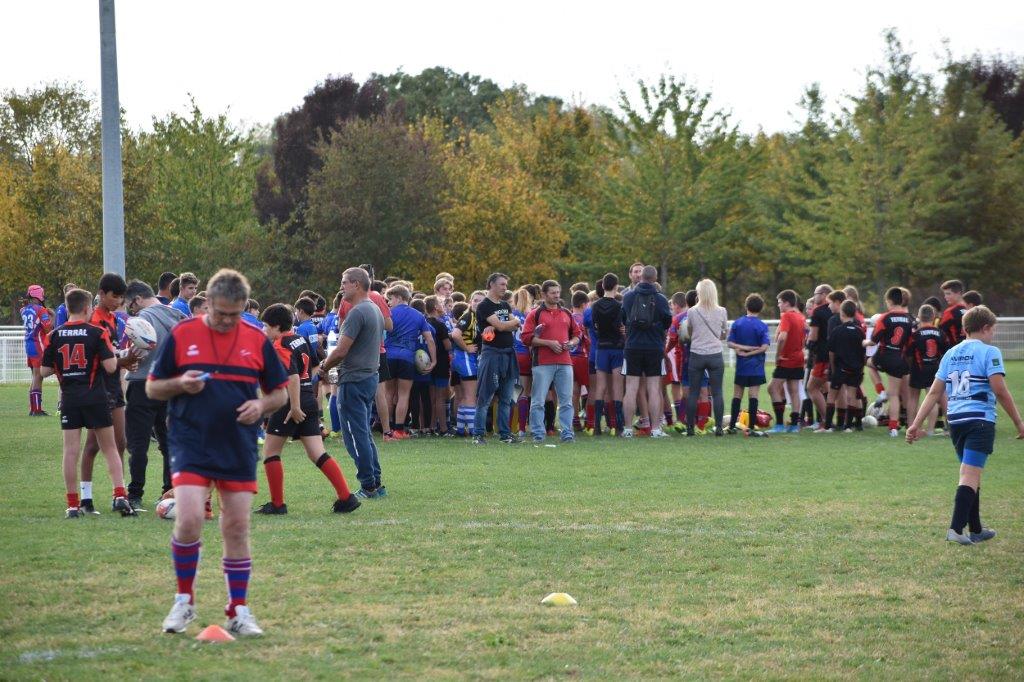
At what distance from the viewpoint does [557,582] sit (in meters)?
7.84

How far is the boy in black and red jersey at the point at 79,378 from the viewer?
34.1ft

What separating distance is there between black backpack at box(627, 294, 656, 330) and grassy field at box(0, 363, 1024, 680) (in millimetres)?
4002

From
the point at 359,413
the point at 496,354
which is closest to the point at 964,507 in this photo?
the point at 359,413

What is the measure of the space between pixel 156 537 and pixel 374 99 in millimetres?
47849

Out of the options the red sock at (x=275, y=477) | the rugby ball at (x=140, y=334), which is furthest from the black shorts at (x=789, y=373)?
the rugby ball at (x=140, y=334)

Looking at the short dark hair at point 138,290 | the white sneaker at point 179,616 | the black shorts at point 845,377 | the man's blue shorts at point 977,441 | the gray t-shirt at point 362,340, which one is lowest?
the white sneaker at point 179,616

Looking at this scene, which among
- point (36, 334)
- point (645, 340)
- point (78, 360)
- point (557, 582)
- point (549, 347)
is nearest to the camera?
point (557, 582)

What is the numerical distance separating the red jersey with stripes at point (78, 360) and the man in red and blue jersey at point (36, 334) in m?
11.8

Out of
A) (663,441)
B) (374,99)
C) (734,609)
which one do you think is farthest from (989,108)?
(734,609)

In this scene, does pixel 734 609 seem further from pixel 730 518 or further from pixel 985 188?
pixel 985 188

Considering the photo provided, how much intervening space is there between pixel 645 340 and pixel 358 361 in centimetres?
686

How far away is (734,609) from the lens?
7129 millimetres

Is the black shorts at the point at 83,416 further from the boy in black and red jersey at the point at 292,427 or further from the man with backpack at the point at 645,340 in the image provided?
the man with backpack at the point at 645,340

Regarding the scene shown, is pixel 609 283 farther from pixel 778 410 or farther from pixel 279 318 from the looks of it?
pixel 279 318
